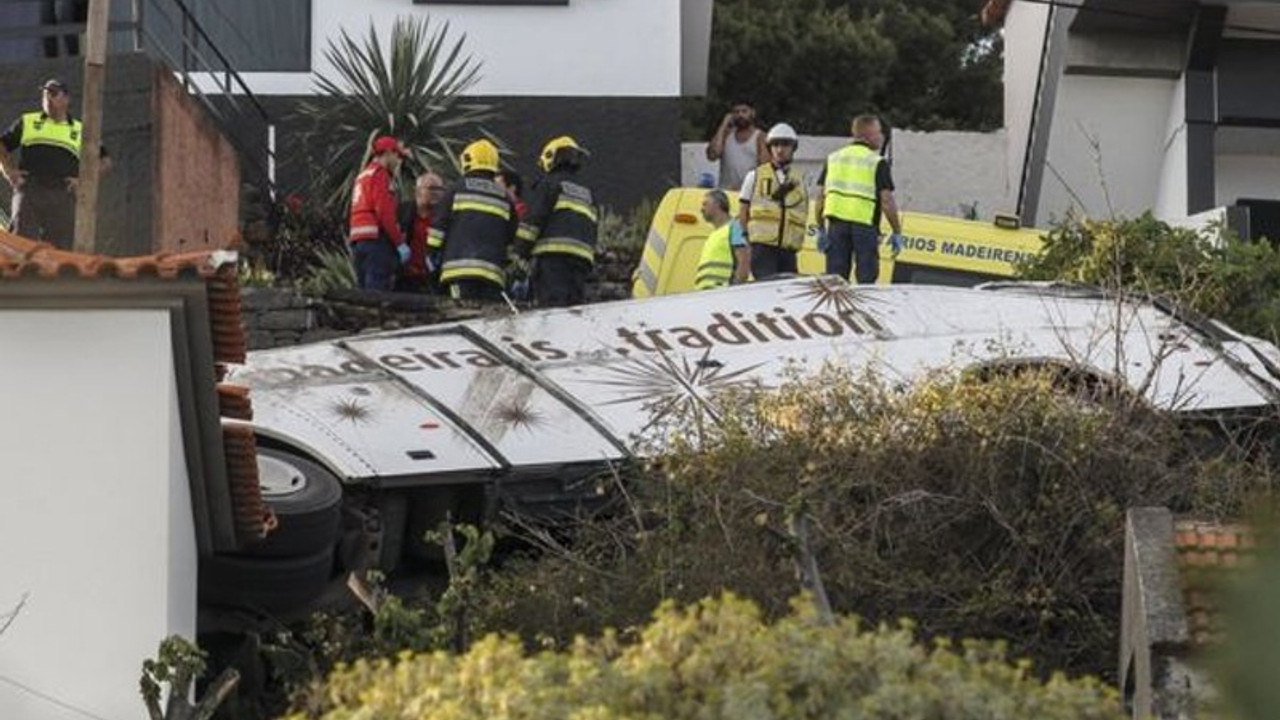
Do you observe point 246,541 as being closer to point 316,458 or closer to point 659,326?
point 316,458

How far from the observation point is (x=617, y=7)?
24875 millimetres

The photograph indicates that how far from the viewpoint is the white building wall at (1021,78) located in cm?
→ 2738

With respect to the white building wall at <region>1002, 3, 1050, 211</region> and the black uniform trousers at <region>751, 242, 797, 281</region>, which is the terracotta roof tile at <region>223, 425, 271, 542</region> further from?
the white building wall at <region>1002, 3, 1050, 211</region>

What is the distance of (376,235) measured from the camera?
17.9m

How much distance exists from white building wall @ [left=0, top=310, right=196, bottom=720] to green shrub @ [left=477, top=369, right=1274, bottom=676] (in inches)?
69.7

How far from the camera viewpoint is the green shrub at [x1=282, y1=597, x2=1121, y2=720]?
21.0 feet

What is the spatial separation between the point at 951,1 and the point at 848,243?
82.9 ft

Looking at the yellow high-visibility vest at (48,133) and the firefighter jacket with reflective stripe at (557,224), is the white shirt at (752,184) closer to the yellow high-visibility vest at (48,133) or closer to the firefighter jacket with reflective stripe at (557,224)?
the firefighter jacket with reflective stripe at (557,224)

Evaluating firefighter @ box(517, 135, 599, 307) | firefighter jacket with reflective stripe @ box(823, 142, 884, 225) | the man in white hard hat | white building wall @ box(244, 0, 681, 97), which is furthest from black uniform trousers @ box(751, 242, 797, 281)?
white building wall @ box(244, 0, 681, 97)

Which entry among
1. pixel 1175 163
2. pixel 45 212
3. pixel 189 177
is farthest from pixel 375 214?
pixel 1175 163

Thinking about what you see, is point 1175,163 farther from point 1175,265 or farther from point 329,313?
point 329,313

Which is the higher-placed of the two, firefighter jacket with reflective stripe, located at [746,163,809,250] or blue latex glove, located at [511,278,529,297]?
firefighter jacket with reflective stripe, located at [746,163,809,250]

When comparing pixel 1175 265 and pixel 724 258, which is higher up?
pixel 1175 265

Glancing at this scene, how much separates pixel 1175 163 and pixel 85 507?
16.4 meters
